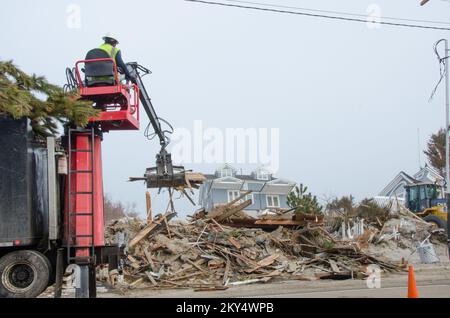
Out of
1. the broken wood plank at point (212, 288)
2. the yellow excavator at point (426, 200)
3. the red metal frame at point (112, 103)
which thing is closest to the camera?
the red metal frame at point (112, 103)

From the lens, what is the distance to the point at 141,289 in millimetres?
15766

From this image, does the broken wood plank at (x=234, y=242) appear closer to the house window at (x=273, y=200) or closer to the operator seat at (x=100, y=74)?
the operator seat at (x=100, y=74)

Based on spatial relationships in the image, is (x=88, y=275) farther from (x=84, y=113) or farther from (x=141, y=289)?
(x=141, y=289)

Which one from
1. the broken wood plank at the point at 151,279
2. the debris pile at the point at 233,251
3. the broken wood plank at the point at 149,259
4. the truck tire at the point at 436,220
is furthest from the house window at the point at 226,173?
the broken wood plank at the point at 151,279

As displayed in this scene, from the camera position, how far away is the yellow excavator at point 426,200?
2962 cm

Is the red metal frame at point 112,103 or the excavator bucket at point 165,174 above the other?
the red metal frame at point 112,103

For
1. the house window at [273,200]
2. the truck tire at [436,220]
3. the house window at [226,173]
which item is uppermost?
the house window at [226,173]

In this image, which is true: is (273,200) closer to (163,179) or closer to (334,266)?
(334,266)

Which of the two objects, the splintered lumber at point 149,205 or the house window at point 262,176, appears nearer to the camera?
the splintered lumber at point 149,205

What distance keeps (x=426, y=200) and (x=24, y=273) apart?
27.8m

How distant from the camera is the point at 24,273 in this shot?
871 cm

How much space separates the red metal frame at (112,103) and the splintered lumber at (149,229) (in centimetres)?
889
